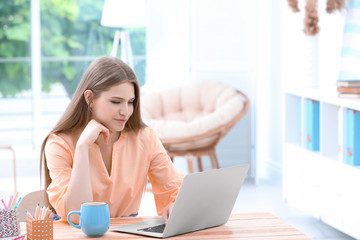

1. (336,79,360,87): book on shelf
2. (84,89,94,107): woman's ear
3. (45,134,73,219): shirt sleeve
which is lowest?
(45,134,73,219): shirt sleeve

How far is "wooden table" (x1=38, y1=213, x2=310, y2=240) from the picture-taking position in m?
1.60

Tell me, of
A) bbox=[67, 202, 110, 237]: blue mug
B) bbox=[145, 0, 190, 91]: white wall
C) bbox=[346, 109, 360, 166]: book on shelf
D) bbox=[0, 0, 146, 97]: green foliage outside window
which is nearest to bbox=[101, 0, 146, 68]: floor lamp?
bbox=[145, 0, 190, 91]: white wall

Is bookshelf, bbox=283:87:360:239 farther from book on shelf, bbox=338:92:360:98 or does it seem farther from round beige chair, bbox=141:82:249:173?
round beige chair, bbox=141:82:249:173

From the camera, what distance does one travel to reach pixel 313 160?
389 centimetres

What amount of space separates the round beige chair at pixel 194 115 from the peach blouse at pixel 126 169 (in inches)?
104

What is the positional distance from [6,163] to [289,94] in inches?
121

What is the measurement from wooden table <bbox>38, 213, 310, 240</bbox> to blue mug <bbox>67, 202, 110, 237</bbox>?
2cm

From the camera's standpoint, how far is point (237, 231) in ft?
5.49

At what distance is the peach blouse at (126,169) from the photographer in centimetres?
201

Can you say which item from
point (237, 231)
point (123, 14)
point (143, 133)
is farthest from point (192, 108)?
point (237, 231)

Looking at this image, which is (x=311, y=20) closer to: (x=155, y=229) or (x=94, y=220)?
(x=155, y=229)

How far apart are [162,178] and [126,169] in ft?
0.42

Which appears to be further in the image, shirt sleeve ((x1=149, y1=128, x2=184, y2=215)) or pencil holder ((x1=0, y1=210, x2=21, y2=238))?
shirt sleeve ((x1=149, y1=128, x2=184, y2=215))

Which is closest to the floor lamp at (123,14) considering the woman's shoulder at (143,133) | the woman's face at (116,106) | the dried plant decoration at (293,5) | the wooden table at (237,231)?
the dried plant decoration at (293,5)
